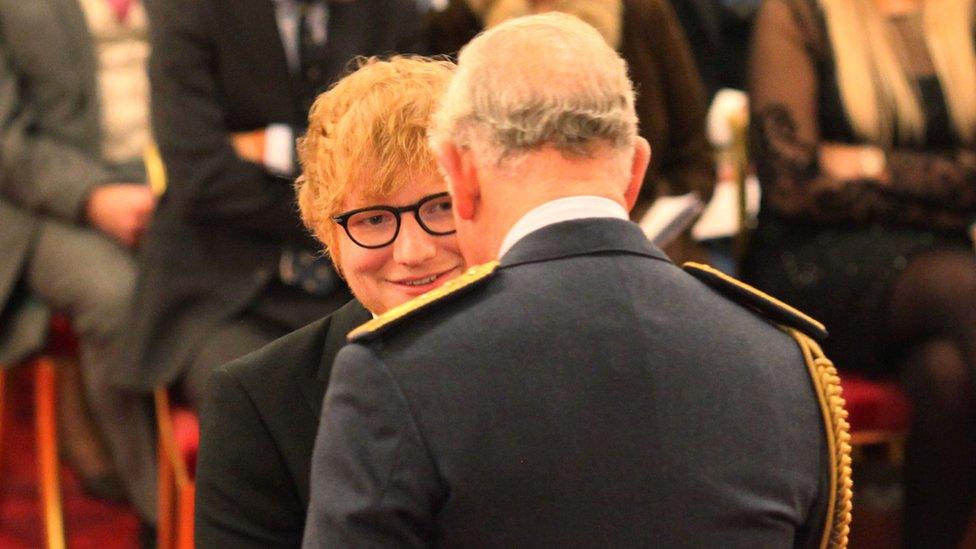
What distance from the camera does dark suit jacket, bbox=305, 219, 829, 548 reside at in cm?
124

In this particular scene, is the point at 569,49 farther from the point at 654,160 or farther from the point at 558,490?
the point at 654,160

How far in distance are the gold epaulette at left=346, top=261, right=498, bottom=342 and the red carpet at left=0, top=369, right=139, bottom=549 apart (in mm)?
2381

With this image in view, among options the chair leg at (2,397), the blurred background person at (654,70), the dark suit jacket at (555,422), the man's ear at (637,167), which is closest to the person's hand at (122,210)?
the chair leg at (2,397)

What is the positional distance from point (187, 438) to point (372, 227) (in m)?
1.24

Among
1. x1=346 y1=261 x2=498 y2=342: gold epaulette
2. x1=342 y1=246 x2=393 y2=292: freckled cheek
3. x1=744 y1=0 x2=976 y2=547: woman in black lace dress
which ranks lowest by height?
x1=744 y1=0 x2=976 y2=547: woman in black lace dress

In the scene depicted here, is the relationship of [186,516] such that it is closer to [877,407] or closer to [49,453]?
[49,453]

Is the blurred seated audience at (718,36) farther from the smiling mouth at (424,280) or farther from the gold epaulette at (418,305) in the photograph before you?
the gold epaulette at (418,305)

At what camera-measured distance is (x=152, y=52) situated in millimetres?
3037

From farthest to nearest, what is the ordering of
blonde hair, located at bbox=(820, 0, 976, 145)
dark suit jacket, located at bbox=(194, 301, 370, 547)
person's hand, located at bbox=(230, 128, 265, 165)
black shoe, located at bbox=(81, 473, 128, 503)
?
black shoe, located at bbox=(81, 473, 128, 503), blonde hair, located at bbox=(820, 0, 976, 145), person's hand, located at bbox=(230, 128, 265, 165), dark suit jacket, located at bbox=(194, 301, 370, 547)

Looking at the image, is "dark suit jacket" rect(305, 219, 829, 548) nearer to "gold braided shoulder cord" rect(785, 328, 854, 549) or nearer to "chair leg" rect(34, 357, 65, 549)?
"gold braided shoulder cord" rect(785, 328, 854, 549)

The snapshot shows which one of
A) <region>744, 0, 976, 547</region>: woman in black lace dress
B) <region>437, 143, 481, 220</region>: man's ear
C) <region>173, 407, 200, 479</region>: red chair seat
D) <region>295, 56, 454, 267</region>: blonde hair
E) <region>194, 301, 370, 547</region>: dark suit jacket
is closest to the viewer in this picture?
<region>437, 143, 481, 220</region>: man's ear

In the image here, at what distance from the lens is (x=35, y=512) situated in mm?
3748

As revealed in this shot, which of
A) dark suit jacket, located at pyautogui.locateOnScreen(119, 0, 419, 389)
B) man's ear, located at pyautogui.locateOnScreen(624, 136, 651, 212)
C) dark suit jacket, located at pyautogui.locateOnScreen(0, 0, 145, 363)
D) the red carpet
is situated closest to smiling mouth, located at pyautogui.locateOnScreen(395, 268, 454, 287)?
man's ear, located at pyautogui.locateOnScreen(624, 136, 651, 212)

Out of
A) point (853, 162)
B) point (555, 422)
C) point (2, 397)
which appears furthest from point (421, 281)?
point (2, 397)
